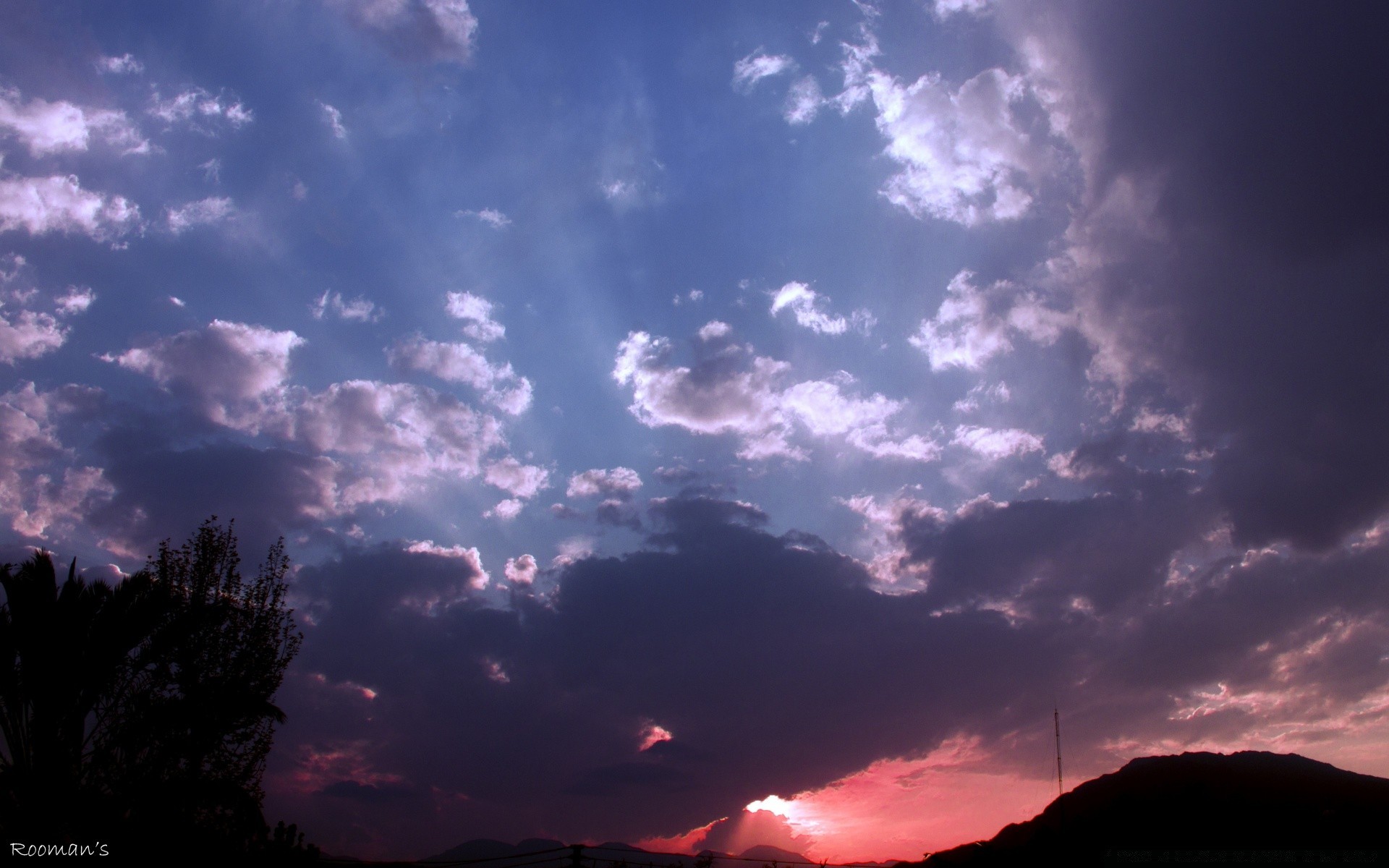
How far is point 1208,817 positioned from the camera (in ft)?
181

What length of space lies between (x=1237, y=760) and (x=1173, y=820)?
41.9 metres

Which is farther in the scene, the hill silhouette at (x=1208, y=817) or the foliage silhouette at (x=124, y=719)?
the hill silhouette at (x=1208, y=817)

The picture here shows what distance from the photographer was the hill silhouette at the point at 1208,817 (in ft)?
136

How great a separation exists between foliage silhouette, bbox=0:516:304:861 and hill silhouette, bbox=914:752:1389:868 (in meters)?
32.9

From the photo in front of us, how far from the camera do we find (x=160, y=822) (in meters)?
21.8

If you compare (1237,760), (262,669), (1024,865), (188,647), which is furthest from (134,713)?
(1237,760)

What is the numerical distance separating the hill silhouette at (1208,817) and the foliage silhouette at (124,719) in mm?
32888

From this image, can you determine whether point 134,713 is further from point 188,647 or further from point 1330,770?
point 1330,770

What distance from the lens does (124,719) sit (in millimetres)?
24156

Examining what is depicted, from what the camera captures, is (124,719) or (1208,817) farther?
(1208,817)

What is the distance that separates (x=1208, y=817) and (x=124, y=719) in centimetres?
6905

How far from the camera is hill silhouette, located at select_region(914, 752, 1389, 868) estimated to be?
41.5 meters

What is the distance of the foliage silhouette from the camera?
2030 cm

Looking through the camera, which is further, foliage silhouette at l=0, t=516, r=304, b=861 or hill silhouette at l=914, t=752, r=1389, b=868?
hill silhouette at l=914, t=752, r=1389, b=868
